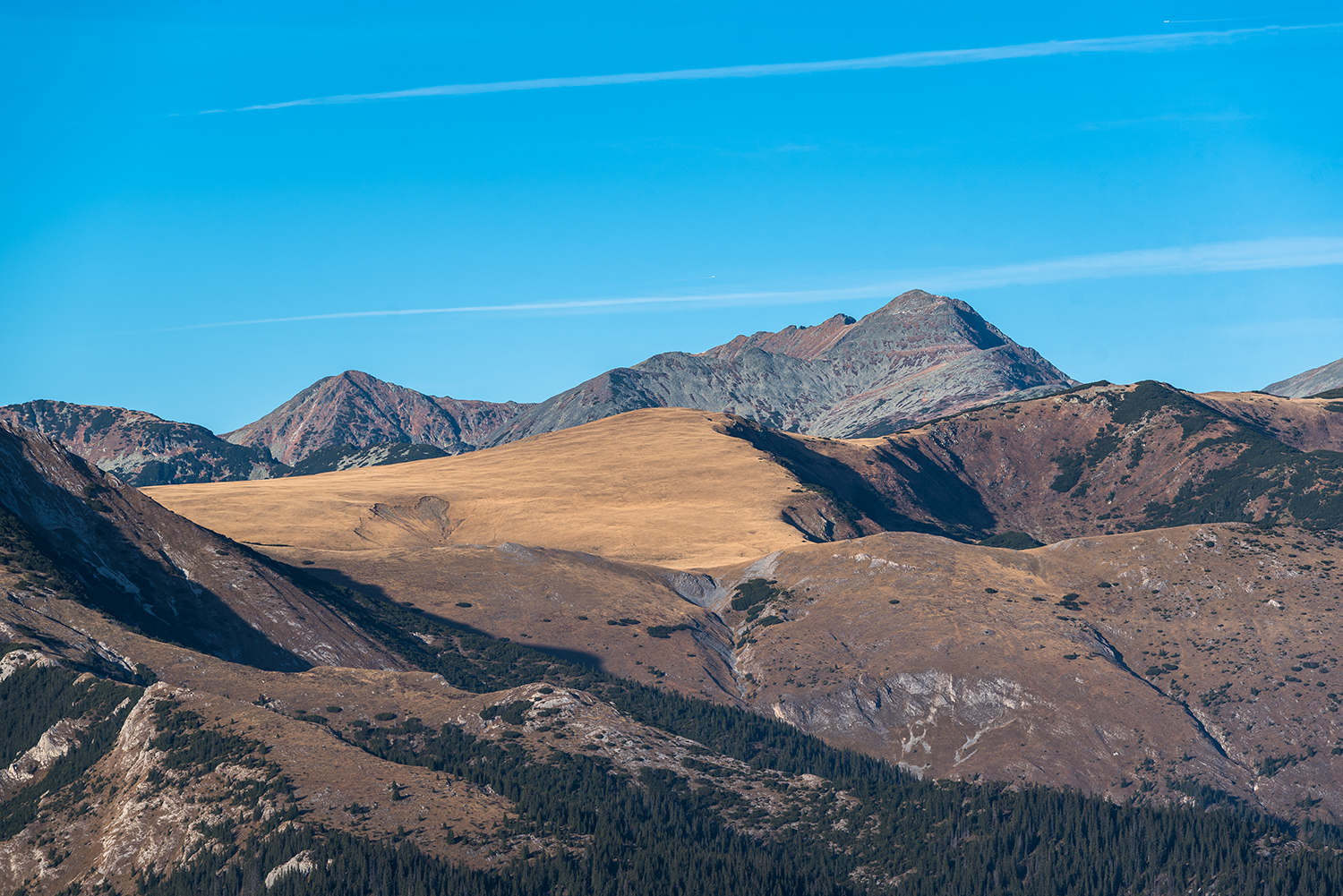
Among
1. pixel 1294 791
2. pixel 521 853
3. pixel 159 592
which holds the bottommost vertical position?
pixel 1294 791

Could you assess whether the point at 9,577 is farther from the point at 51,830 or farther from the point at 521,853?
the point at 521,853

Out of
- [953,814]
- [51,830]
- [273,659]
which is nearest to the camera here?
[51,830]

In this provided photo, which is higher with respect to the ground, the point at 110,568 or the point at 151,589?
the point at 110,568

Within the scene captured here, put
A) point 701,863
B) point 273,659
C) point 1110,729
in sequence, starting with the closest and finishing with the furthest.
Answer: point 701,863
point 273,659
point 1110,729

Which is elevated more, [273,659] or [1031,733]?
[273,659]

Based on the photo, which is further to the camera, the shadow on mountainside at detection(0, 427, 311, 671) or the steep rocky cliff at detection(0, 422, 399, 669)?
the steep rocky cliff at detection(0, 422, 399, 669)

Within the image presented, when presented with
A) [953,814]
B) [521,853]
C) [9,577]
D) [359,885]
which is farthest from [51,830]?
[953,814]

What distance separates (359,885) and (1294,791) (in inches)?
5841

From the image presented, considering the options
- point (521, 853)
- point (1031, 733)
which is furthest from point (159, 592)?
point (1031, 733)

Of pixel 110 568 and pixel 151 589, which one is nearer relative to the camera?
pixel 110 568

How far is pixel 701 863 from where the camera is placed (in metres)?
125

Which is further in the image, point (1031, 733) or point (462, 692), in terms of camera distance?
point (1031, 733)

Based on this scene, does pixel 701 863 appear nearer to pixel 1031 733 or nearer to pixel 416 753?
pixel 416 753

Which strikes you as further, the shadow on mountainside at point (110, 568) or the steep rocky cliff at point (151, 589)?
the steep rocky cliff at point (151, 589)
